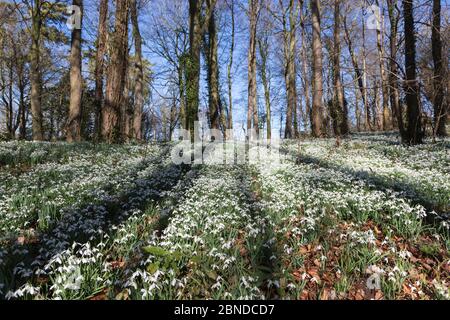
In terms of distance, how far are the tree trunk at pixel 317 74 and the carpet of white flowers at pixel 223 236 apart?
30.8 ft

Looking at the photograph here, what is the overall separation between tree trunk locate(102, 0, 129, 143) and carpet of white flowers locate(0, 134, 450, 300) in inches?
230

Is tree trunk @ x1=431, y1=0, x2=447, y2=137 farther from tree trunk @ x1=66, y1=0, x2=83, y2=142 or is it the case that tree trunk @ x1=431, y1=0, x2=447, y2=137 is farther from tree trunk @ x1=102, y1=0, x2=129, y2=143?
tree trunk @ x1=66, y1=0, x2=83, y2=142

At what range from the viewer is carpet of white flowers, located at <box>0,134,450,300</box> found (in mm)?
3605

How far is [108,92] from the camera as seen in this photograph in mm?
14453

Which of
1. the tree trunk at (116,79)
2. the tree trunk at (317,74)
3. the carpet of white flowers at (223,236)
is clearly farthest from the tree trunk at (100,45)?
the tree trunk at (317,74)

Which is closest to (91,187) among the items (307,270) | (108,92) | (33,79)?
(307,270)

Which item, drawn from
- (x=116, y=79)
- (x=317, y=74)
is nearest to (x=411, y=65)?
(x=317, y=74)

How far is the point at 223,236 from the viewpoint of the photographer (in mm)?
5238

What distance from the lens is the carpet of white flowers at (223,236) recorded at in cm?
361

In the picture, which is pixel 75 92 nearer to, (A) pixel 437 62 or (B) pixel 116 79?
(B) pixel 116 79

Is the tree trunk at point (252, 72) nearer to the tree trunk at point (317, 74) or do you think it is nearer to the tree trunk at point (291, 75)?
the tree trunk at point (291, 75)

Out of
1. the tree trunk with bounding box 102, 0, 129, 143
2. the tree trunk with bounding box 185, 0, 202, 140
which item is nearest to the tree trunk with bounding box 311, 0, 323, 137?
the tree trunk with bounding box 185, 0, 202, 140

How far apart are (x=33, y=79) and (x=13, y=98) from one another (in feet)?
87.2
